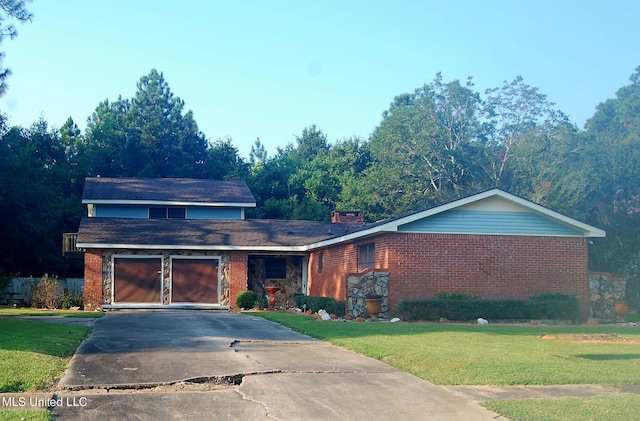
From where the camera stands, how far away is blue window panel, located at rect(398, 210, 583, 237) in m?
23.4

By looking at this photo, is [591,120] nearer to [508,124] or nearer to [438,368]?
[508,124]

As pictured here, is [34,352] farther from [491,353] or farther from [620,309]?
[620,309]

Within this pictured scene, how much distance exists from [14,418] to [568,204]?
33.9 meters

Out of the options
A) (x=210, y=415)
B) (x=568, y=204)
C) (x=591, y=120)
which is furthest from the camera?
(x=591, y=120)

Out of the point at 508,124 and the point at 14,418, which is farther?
the point at 508,124

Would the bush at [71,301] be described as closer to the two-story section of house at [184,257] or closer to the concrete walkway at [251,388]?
the two-story section of house at [184,257]

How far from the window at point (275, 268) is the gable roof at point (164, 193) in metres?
4.10

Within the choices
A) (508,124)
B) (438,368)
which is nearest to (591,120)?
(508,124)

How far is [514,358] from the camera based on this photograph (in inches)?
487

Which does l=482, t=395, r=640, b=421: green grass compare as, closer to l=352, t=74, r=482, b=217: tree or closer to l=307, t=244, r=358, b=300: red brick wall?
l=307, t=244, r=358, b=300: red brick wall

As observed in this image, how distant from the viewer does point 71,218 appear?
3981 cm

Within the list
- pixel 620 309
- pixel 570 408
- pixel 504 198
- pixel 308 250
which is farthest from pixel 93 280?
pixel 570 408

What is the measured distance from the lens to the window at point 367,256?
82.3 ft

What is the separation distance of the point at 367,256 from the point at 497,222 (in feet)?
16.2
